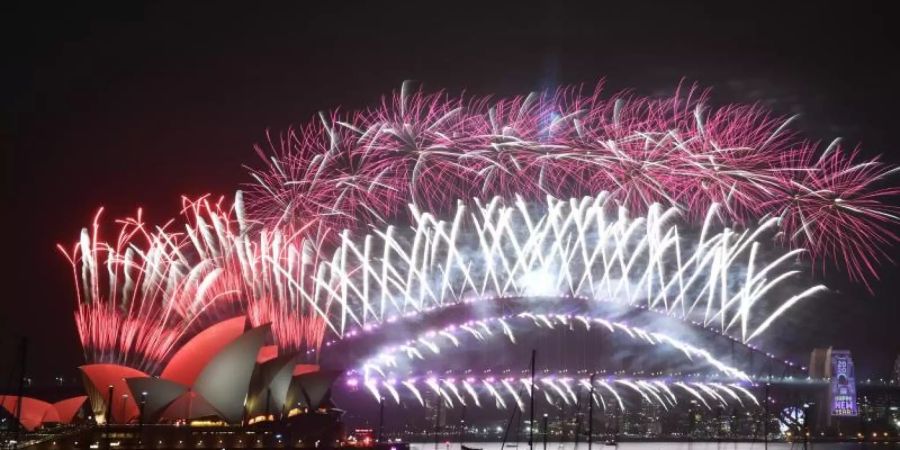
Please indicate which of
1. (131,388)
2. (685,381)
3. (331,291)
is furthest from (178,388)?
(685,381)

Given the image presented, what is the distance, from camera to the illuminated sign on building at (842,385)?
162000 mm

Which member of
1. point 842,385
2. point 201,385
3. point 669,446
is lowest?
point 669,446

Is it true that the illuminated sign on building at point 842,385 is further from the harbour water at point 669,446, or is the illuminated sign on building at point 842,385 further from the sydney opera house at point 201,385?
the sydney opera house at point 201,385

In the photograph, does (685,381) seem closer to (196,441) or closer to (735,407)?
(735,407)

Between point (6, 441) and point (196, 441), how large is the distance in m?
12.2

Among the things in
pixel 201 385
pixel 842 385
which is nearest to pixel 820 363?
pixel 842 385

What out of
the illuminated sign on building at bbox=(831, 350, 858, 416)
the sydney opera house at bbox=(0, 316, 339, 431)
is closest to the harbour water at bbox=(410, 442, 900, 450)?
the illuminated sign on building at bbox=(831, 350, 858, 416)

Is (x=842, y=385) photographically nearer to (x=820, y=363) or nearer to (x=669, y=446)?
(x=820, y=363)

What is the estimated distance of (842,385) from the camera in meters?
162

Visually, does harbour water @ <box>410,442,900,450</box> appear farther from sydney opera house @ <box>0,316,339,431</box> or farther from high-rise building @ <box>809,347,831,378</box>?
sydney opera house @ <box>0,316,339,431</box>

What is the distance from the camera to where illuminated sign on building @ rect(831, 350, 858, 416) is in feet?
531

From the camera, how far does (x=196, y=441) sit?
234ft

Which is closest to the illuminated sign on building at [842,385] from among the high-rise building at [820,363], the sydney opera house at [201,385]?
the high-rise building at [820,363]

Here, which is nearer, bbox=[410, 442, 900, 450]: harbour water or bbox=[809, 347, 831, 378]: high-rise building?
bbox=[410, 442, 900, 450]: harbour water
